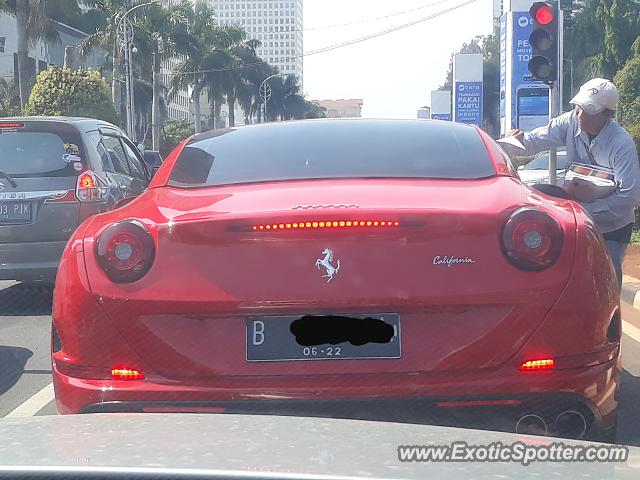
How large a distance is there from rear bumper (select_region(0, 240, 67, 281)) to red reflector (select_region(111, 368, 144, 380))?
16.3ft

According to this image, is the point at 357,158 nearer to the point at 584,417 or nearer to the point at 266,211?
the point at 266,211

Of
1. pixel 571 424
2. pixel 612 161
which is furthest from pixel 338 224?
pixel 612 161

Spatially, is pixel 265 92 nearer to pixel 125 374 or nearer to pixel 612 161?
pixel 612 161

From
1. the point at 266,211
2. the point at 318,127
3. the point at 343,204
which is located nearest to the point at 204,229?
the point at 266,211

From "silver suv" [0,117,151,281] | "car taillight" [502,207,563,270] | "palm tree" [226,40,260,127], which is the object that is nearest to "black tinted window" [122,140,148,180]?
"silver suv" [0,117,151,281]

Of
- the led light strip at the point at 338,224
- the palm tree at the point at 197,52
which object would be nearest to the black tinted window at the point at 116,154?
A: the led light strip at the point at 338,224

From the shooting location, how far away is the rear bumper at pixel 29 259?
319 inches

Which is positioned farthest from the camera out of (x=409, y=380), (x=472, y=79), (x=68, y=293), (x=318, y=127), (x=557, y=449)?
(x=472, y=79)

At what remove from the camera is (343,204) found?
11.0 ft

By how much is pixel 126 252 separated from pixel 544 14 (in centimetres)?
873

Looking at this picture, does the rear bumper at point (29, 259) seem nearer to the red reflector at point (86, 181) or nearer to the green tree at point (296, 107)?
the red reflector at point (86, 181)

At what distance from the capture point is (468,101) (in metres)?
53.8

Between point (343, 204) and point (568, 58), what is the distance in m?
75.3

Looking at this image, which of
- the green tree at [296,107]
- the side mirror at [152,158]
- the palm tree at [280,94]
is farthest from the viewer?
the green tree at [296,107]
